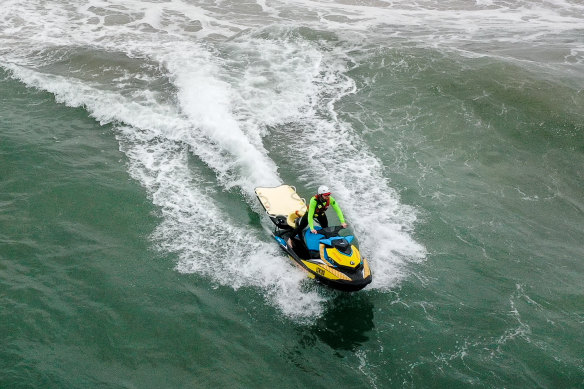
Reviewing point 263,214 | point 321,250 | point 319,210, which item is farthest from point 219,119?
point 321,250

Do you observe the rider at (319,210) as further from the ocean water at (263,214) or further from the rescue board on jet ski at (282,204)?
the ocean water at (263,214)

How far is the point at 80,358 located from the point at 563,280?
12.8 meters

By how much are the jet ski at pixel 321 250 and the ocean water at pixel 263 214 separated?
575 mm

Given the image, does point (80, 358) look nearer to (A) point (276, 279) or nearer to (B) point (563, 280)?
(A) point (276, 279)

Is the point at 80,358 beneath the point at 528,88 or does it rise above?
beneath

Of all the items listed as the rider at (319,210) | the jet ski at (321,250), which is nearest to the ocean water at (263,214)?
the jet ski at (321,250)

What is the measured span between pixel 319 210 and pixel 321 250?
1.34 m

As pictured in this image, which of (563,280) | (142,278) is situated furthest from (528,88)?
(142,278)

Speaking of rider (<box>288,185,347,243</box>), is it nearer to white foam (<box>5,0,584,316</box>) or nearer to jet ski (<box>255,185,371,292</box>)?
jet ski (<box>255,185,371,292</box>)

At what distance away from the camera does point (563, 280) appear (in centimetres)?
1252

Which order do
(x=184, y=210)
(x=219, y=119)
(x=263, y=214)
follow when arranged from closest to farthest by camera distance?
(x=184, y=210) < (x=263, y=214) < (x=219, y=119)

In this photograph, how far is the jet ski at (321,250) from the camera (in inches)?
441

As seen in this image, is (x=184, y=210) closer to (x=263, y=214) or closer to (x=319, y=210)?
(x=263, y=214)

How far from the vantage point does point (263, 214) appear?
14.8 m
